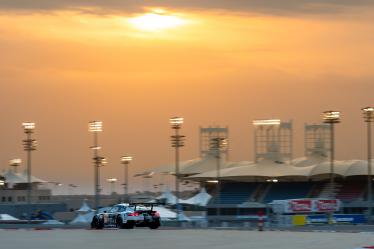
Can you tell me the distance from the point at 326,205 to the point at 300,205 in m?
2.58

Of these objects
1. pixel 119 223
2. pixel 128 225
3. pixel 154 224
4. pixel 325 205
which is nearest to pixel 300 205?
pixel 325 205

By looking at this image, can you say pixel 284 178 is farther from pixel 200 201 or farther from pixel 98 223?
pixel 98 223

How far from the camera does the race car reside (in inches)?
2228

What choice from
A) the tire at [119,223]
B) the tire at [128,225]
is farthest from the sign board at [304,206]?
the tire at [119,223]

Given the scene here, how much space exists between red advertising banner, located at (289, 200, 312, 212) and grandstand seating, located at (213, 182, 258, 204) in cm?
4998

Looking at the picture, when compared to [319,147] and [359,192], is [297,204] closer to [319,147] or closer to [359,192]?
[359,192]

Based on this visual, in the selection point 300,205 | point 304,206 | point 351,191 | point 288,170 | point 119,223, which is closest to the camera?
point 119,223

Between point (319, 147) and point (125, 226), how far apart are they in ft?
331

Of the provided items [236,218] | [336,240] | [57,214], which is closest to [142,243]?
[336,240]

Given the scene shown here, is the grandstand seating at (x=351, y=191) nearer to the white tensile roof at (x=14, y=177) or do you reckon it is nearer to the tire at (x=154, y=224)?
the white tensile roof at (x=14, y=177)

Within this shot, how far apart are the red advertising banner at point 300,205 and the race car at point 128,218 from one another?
29.2 metres

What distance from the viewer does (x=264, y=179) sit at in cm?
13912

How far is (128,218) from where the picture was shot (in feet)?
185

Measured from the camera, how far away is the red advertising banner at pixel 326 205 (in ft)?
283
